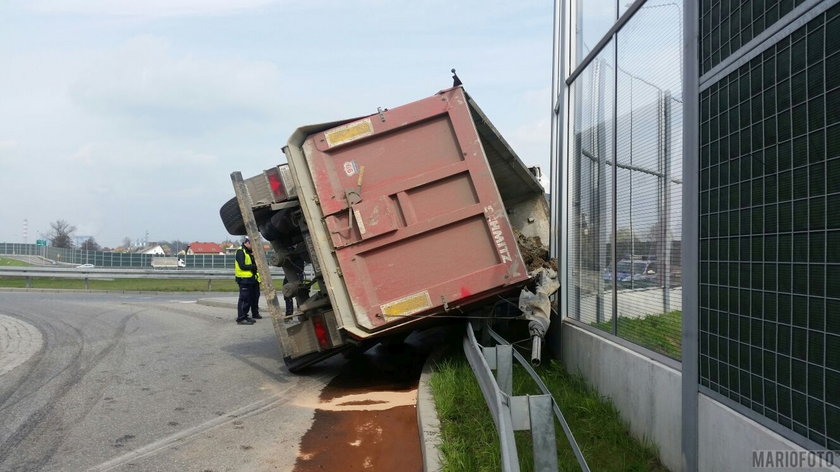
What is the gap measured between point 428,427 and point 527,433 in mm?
727

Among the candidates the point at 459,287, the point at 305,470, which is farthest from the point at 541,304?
the point at 305,470

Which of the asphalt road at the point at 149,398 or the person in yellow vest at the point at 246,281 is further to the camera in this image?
the person in yellow vest at the point at 246,281

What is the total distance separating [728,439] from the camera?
10.7 feet

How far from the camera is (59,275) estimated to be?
853 inches

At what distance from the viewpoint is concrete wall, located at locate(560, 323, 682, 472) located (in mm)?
3990

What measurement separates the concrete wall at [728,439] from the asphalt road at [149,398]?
265 cm

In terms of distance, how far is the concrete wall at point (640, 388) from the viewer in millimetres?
3990

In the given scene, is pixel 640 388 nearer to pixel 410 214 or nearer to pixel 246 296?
pixel 410 214

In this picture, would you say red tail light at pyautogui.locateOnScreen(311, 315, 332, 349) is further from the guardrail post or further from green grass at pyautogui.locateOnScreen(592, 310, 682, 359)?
the guardrail post

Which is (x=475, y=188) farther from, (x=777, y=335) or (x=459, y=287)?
(x=777, y=335)

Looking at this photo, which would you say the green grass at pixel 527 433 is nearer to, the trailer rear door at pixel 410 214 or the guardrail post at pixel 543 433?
the guardrail post at pixel 543 433

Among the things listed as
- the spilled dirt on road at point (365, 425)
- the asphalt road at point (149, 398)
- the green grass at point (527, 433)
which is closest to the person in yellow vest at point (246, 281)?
the asphalt road at point (149, 398)

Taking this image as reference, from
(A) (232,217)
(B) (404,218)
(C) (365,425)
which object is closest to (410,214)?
(B) (404,218)

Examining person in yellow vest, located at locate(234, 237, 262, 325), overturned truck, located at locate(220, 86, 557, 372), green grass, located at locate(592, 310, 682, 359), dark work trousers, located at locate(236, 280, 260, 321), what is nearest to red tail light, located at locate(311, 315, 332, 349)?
overturned truck, located at locate(220, 86, 557, 372)
